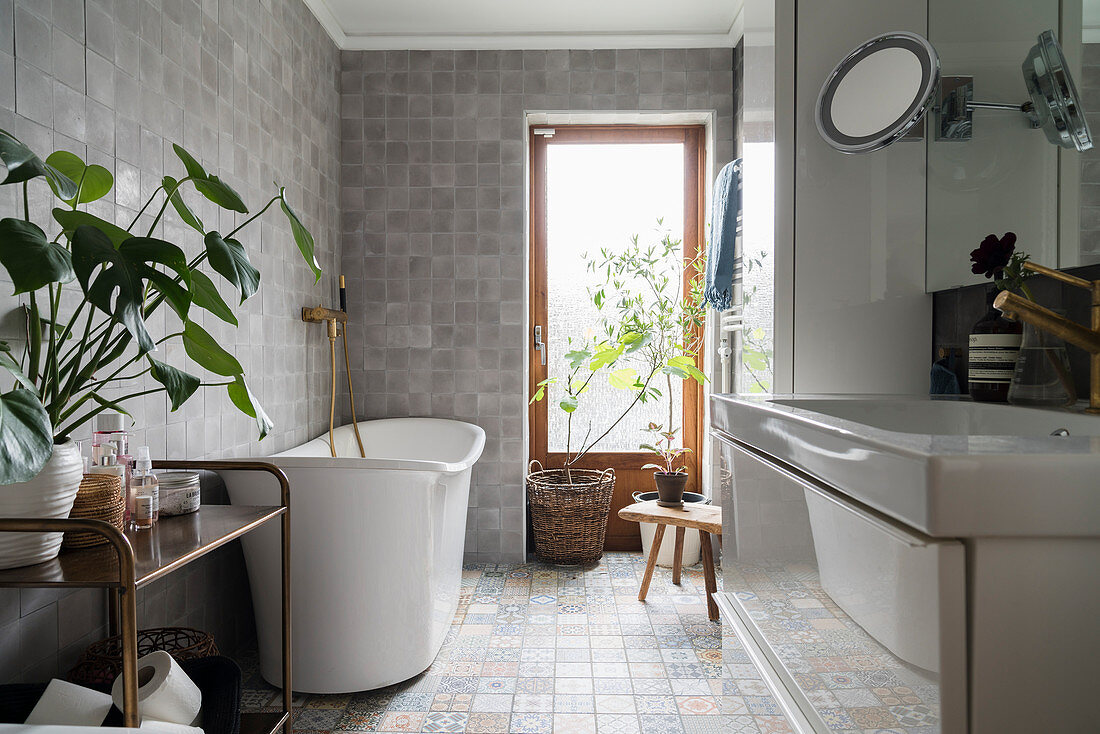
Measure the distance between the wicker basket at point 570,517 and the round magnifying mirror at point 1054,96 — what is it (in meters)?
2.29

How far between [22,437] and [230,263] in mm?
491

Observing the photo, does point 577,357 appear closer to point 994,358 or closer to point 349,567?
point 349,567

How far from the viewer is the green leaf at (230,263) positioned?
1167 mm

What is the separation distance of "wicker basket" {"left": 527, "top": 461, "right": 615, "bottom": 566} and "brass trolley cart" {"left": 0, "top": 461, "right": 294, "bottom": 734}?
169cm

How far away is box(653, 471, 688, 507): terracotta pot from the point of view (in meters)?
2.91

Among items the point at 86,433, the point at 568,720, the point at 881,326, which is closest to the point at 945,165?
the point at 881,326

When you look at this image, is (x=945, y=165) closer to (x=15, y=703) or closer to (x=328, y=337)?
(x=15, y=703)

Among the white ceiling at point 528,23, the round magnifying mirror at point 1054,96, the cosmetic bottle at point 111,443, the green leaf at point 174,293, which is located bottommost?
the cosmetic bottle at point 111,443

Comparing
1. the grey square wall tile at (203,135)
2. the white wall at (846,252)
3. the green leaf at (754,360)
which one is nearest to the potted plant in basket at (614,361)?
the green leaf at (754,360)

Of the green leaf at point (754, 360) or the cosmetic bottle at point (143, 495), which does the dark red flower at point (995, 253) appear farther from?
the cosmetic bottle at point (143, 495)

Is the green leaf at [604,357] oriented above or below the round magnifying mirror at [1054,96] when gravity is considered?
below

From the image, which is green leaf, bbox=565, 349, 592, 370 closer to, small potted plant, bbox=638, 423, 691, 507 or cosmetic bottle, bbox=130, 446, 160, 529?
small potted plant, bbox=638, 423, 691, 507

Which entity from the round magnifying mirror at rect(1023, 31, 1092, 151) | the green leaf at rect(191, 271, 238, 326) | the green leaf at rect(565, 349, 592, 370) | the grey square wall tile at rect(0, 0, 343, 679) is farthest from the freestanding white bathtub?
the round magnifying mirror at rect(1023, 31, 1092, 151)

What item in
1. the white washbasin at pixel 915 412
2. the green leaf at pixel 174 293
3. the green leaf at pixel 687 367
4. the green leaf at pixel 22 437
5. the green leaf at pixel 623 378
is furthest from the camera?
the green leaf at pixel 623 378
